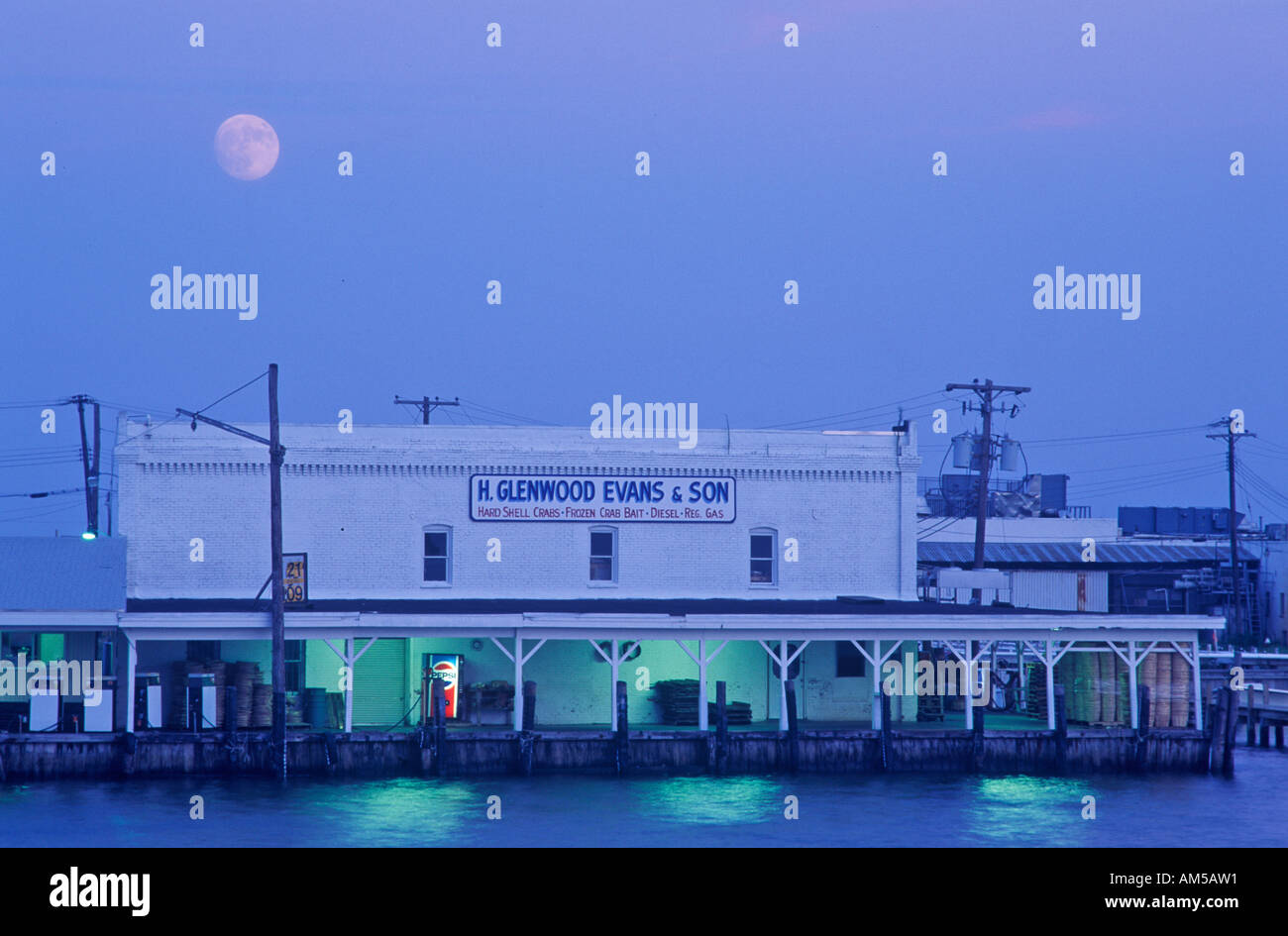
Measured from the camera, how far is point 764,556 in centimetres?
4591

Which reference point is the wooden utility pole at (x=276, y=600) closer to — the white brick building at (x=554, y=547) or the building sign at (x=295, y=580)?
the building sign at (x=295, y=580)

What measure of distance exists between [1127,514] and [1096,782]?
61.8m

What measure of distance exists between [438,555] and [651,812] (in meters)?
13.6

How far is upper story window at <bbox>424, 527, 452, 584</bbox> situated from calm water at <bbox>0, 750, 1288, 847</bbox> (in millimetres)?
8950

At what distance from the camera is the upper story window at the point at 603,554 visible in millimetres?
45125

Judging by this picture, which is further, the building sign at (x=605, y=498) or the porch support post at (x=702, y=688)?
the building sign at (x=605, y=498)

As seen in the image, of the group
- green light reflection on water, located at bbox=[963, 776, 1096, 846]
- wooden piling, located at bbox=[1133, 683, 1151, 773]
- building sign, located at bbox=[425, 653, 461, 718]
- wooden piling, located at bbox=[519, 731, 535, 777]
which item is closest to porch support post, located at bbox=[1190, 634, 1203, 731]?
wooden piling, located at bbox=[1133, 683, 1151, 773]

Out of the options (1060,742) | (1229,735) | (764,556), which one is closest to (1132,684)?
(1229,735)

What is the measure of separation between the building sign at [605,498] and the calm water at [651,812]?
9.92 meters

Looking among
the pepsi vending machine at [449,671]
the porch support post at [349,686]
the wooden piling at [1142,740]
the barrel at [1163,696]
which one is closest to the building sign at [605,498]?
the pepsi vending machine at [449,671]

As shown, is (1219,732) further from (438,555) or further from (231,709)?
(231,709)

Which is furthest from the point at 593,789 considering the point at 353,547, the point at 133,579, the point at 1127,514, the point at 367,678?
the point at 1127,514
